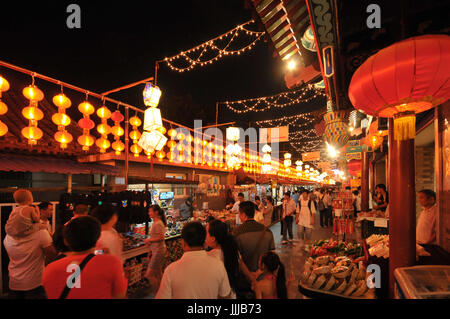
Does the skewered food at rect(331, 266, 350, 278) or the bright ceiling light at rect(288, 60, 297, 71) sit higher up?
the bright ceiling light at rect(288, 60, 297, 71)

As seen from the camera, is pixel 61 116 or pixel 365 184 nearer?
pixel 61 116

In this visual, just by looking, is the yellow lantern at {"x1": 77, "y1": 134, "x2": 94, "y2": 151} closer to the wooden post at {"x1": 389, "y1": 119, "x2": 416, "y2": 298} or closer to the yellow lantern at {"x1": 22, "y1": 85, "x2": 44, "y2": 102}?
the yellow lantern at {"x1": 22, "y1": 85, "x2": 44, "y2": 102}

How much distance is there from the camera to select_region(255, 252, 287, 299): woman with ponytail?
2670 millimetres

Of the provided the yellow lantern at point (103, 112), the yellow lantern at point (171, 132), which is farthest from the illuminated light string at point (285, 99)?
the yellow lantern at point (103, 112)

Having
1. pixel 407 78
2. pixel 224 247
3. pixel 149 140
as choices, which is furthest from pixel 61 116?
pixel 407 78

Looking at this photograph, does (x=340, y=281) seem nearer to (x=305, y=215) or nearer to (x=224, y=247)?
(x=224, y=247)

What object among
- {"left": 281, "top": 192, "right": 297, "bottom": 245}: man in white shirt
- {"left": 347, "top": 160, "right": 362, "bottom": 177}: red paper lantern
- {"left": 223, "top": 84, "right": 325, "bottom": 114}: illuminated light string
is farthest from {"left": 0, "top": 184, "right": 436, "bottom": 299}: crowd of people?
{"left": 347, "top": 160, "right": 362, "bottom": 177}: red paper lantern

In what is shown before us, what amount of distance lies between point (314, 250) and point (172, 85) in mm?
10252

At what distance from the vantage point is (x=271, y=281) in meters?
2.69

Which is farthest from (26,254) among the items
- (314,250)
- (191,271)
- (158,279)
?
(314,250)

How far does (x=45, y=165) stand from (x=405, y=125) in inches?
289

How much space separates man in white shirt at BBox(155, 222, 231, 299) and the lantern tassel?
234 cm

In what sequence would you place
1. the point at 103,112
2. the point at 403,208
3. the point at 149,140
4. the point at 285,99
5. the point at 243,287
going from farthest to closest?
the point at 285,99 < the point at 103,112 < the point at 149,140 < the point at 243,287 < the point at 403,208
